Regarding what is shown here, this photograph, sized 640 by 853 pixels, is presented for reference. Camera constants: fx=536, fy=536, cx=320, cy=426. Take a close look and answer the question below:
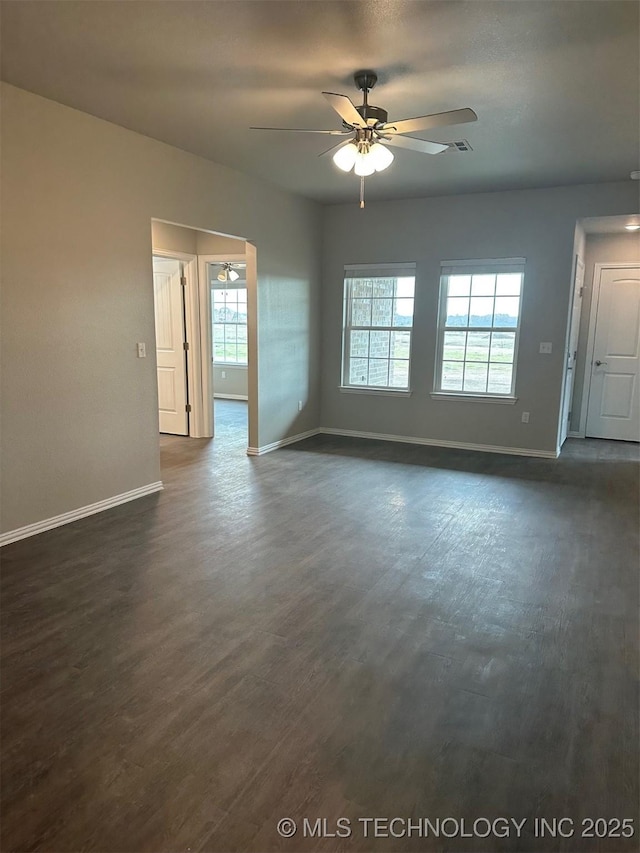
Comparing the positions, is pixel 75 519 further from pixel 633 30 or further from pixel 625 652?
pixel 633 30

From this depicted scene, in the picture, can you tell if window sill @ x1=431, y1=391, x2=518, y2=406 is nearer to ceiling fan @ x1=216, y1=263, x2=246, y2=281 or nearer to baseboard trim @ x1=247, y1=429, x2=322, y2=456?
baseboard trim @ x1=247, y1=429, x2=322, y2=456

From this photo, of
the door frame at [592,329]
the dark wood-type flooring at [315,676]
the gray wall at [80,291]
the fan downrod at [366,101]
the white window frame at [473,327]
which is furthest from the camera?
the door frame at [592,329]

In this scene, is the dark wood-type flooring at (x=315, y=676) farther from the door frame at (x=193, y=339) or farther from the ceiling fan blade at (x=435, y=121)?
the door frame at (x=193, y=339)

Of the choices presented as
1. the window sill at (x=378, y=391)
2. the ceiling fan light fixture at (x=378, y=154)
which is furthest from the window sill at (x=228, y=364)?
the ceiling fan light fixture at (x=378, y=154)

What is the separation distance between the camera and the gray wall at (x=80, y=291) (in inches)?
133

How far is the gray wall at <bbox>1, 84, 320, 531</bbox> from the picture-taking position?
3.38m

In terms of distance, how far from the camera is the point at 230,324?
1011cm

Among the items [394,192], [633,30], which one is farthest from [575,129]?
[394,192]

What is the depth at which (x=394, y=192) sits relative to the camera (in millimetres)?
5867

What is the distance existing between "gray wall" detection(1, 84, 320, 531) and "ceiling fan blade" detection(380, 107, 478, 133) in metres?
2.09

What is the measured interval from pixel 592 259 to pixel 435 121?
4.72 m

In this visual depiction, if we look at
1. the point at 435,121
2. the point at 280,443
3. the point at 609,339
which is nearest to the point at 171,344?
the point at 280,443

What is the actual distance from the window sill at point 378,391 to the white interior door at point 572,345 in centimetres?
182

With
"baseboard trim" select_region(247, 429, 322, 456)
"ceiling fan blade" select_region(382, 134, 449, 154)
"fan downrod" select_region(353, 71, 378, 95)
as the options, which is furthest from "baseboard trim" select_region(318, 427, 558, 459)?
"fan downrod" select_region(353, 71, 378, 95)
